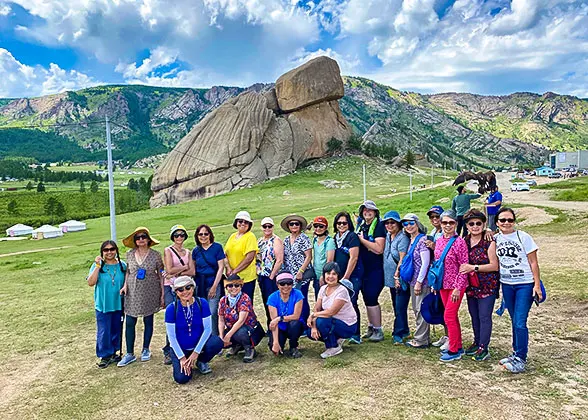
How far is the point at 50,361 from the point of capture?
285 inches

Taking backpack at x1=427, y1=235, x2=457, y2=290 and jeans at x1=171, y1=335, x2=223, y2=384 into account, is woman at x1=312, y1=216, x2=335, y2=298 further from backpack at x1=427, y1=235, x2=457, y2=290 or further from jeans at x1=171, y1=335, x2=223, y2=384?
jeans at x1=171, y1=335, x2=223, y2=384

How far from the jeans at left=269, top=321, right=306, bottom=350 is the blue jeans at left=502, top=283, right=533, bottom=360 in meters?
2.63

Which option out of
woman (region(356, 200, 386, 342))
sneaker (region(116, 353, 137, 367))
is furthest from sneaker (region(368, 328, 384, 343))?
sneaker (region(116, 353, 137, 367))

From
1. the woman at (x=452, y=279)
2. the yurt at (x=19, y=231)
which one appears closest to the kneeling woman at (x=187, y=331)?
the woman at (x=452, y=279)

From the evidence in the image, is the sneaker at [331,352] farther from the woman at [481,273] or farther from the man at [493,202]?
the man at [493,202]

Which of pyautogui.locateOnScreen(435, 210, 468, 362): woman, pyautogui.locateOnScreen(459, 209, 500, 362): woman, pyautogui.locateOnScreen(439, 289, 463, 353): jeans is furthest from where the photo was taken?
Result: pyautogui.locateOnScreen(439, 289, 463, 353): jeans

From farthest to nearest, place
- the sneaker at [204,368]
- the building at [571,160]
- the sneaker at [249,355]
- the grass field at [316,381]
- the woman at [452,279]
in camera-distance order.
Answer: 1. the building at [571,160]
2. the sneaker at [249,355]
3. the sneaker at [204,368]
4. the woman at [452,279]
5. the grass field at [316,381]

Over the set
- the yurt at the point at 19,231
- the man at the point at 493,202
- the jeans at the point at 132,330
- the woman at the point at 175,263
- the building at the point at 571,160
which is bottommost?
the yurt at the point at 19,231

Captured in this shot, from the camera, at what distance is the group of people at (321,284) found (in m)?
5.65

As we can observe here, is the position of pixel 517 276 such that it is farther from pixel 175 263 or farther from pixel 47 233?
pixel 47 233

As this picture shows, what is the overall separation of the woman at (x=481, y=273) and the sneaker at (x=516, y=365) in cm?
40

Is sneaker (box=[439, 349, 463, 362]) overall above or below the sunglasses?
below

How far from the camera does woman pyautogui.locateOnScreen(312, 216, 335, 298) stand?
6.49 meters

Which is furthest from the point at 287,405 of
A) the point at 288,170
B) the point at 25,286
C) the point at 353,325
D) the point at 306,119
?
the point at 306,119
